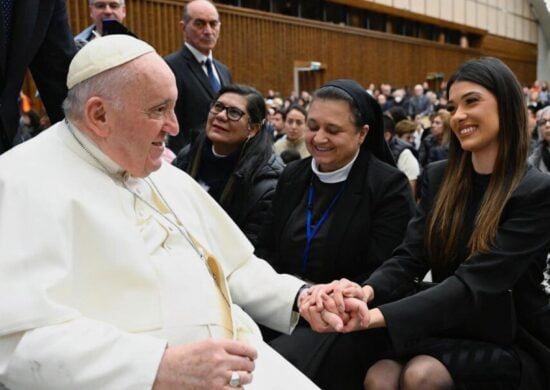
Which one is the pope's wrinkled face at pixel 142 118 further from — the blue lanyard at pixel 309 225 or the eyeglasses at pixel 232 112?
the eyeglasses at pixel 232 112

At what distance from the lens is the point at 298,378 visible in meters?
1.77

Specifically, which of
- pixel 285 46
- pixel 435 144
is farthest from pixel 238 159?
pixel 285 46

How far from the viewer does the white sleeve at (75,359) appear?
1.38 metres

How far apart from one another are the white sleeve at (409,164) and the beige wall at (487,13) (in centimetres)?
1323

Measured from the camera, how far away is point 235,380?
144 centimetres

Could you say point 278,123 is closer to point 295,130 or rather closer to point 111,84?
point 295,130

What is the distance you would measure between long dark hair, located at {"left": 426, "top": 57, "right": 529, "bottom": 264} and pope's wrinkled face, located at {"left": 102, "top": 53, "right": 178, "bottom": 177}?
1.08 m

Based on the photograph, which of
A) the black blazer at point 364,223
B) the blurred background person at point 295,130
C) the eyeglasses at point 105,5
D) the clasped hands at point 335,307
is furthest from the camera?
the blurred background person at point 295,130

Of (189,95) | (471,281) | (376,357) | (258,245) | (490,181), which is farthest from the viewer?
(189,95)

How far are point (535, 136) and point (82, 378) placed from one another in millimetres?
7088

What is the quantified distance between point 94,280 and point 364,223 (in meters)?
1.31

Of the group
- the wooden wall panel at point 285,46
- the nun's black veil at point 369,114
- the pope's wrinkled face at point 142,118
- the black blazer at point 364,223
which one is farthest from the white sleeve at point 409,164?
the wooden wall panel at point 285,46

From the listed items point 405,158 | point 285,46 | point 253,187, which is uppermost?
point 285,46

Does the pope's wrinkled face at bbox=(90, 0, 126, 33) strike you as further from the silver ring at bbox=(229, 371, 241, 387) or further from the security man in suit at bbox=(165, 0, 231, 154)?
the silver ring at bbox=(229, 371, 241, 387)
